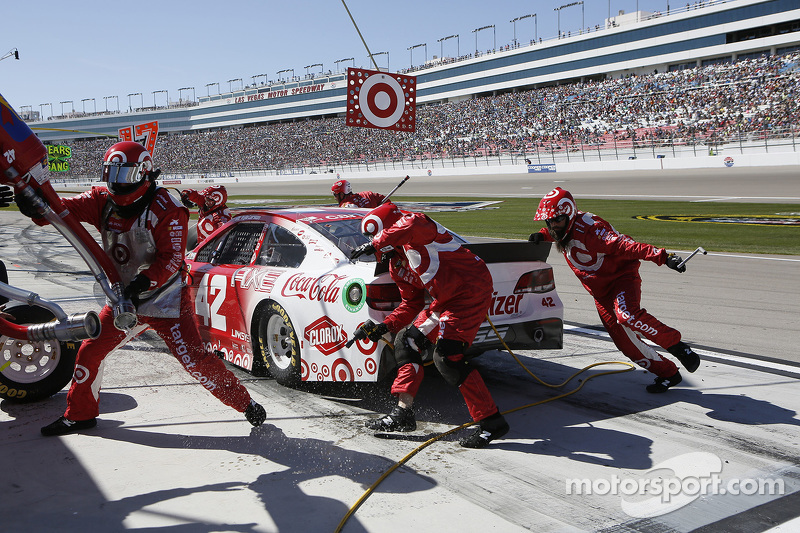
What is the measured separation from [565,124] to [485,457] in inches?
2007

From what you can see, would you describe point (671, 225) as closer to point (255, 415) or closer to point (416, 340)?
point (416, 340)

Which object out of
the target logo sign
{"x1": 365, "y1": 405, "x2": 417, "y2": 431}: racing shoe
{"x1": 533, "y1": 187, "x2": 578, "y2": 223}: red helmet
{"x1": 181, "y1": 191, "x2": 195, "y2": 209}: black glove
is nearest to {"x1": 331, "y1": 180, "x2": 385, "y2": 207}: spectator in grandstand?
the target logo sign

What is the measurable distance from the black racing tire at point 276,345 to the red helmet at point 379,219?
3.96ft

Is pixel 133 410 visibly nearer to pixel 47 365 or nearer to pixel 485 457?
pixel 47 365

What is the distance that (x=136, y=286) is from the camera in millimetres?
4090

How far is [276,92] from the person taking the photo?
105 meters

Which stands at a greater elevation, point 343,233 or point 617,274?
point 343,233

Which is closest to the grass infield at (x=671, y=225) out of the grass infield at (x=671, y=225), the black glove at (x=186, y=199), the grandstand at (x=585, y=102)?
the grass infield at (x=671, y=225)

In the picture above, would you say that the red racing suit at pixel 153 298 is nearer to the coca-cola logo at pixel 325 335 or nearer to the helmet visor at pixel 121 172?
the helmet visor at pixel 121 172

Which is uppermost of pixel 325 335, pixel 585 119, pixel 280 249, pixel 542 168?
pixel 585 119

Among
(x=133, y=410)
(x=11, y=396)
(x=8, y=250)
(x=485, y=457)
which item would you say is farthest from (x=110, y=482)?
(x=8, y=250)

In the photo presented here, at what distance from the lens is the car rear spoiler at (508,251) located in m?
4.89

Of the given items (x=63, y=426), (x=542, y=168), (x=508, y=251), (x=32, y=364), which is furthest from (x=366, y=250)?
(x=542, y=168)

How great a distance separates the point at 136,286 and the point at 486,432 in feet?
7.40
